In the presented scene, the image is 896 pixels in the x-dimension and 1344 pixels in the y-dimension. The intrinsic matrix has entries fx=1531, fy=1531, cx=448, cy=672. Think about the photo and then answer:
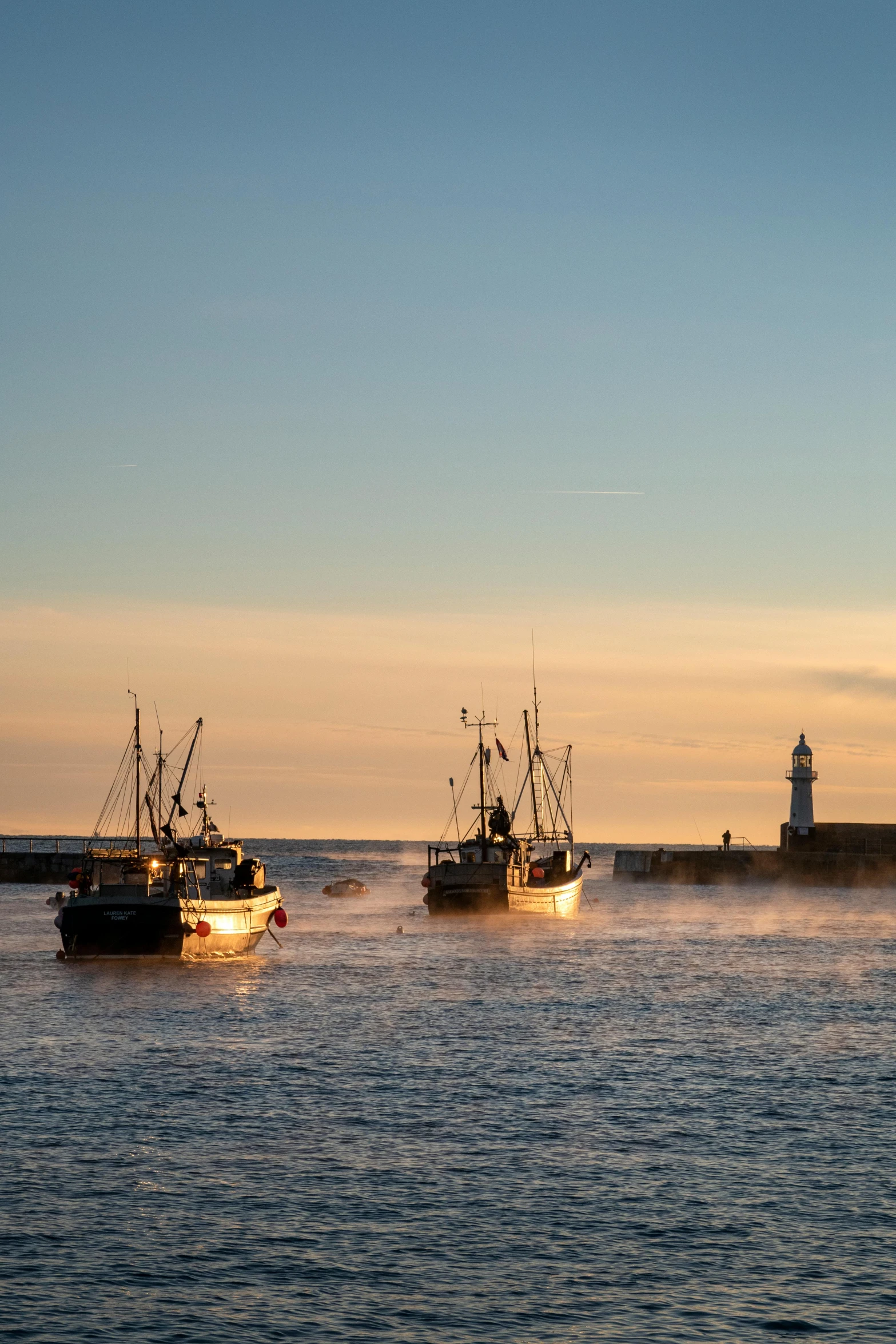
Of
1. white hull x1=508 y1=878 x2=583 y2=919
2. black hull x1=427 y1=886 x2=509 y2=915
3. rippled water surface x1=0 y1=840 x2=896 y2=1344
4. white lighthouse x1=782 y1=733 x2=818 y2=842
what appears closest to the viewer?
rippled water surface x1=0 y1=840 x2=896 y2=1344

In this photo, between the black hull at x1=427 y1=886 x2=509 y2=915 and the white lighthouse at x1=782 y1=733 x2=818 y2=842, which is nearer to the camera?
the black hull at x1=427 y1=886 x2=509 y2=915

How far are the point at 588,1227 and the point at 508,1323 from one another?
14.1ft

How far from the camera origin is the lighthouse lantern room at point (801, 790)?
140250mm

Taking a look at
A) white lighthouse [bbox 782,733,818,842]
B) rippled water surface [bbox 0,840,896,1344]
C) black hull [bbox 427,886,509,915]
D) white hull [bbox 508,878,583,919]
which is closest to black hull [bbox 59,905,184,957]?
rippled water surface [bbox 0,840,896,1344]

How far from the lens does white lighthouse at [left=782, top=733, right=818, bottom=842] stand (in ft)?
460

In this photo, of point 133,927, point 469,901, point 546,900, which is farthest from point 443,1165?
point 546,900

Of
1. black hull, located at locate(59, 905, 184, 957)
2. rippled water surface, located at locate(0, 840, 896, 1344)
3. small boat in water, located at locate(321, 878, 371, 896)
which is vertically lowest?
small boat in water, located at locate(321, 878, 371, 896)

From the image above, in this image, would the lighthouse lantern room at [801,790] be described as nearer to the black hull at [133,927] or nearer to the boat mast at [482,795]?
the boat mast at [482,795]

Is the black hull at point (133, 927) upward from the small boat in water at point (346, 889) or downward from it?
upward

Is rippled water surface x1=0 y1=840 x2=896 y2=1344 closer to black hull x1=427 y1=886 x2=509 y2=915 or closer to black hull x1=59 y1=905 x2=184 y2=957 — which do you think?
black hull x1=59 y1=905 x2=184 y2=957

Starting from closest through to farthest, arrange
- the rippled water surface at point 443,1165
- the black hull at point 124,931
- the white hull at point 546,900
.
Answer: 1. the rippled water surface at point 443,1165
2. the black hull at point 124,931
3. the white hull at point 546,900

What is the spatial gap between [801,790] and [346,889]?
45328 mm

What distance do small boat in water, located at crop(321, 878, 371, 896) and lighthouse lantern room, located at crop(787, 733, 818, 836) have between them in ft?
139

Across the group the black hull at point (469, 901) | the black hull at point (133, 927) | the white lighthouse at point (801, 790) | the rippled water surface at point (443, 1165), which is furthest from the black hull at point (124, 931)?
the white lighthouse at point (801, 790)
